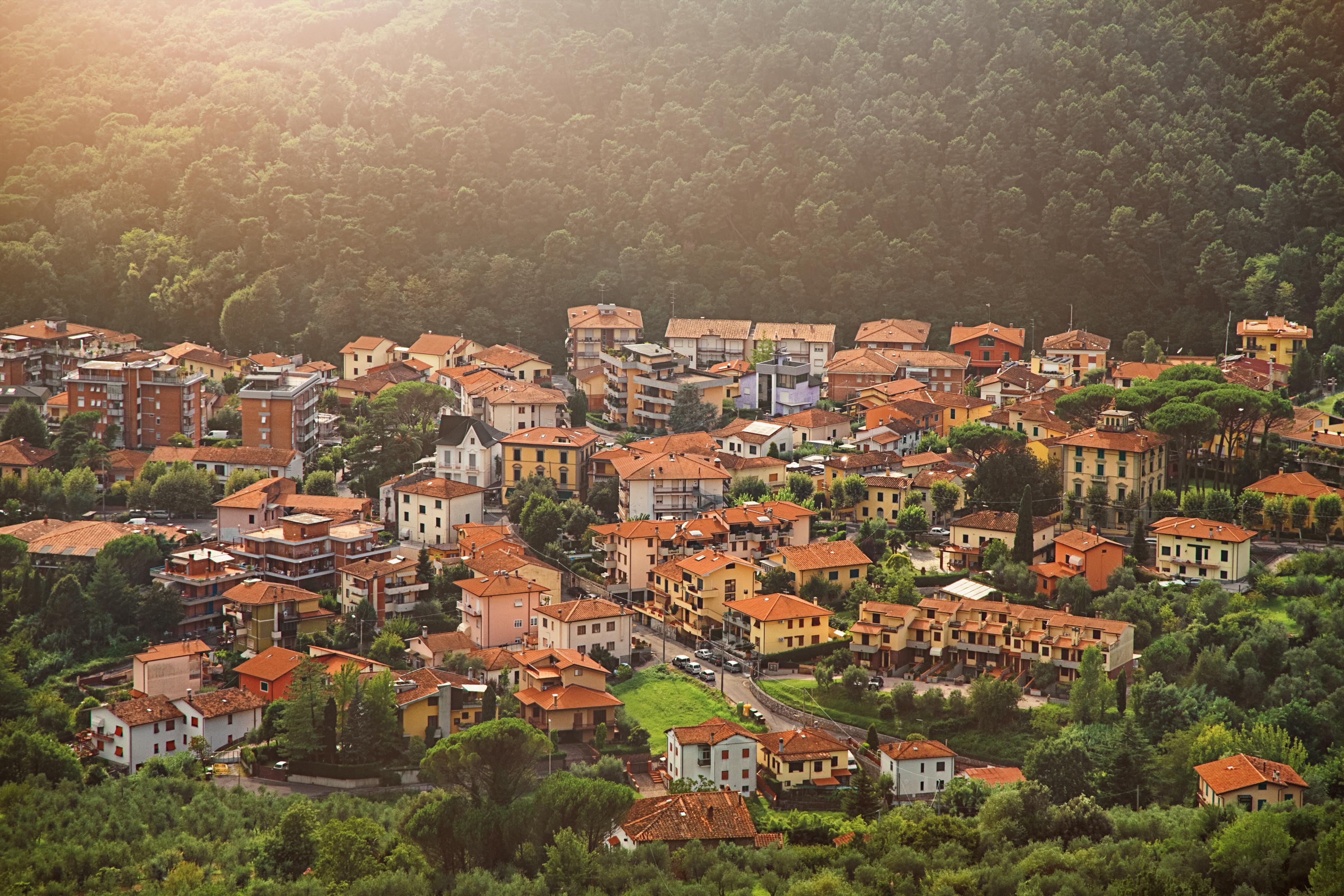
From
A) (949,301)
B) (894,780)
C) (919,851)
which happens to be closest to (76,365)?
(949,301)

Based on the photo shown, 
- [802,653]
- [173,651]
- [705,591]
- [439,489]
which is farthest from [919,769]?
[439,489]

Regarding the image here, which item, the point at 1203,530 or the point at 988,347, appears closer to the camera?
the point at 1203,530

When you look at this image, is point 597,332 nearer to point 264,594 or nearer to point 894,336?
point 894,336

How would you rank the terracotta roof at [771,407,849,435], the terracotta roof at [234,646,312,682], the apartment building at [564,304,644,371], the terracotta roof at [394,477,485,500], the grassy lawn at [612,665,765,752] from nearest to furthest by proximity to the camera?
the grassy lawn at [612,665,765,752]
the terracotta roof at [234,646,312,682]
the terracotta roof at [394,477,485,500]
the terracotta roof at [771,407,849,435]
the apartment building at [564,304,644,371]

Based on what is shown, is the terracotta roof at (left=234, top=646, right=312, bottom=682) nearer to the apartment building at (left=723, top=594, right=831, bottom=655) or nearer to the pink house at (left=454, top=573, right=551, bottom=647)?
the pink house at (left=454, top=573, right=551, bottom=647)

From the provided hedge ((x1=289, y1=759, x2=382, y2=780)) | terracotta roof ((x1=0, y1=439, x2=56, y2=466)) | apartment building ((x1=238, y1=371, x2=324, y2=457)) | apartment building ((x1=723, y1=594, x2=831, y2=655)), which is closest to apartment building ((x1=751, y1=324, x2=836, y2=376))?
apartment building ((x1=238, y1=371, x2=324, y2=457))

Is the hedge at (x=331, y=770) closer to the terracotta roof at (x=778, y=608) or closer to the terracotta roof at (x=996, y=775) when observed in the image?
the terracotta roof at (x=778, y=608)

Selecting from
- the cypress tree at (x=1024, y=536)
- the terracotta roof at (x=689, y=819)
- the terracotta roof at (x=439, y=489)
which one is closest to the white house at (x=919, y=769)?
the terracotta roof at (x=689, y=819)

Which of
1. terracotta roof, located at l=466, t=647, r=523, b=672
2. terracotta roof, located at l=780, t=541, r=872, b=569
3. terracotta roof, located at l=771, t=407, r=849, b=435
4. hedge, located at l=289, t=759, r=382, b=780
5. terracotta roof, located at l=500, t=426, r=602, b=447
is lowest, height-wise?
hedge, located at l=289, t=759, r=382, b=780

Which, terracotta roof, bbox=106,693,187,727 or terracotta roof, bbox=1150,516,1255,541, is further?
→ terracotta roof, bbox=1150,516,1255,541
